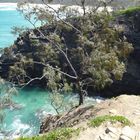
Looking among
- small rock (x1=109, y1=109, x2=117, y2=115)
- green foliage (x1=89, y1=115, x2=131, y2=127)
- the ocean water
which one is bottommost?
the ocean water

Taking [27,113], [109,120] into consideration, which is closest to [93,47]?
[109,120]

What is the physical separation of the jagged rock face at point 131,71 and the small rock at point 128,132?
3762 centimetres

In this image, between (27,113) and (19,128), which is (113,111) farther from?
(27,113)

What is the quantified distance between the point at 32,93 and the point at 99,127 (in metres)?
41.3

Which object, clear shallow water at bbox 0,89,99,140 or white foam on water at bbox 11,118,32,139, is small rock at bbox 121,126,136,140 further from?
white foam on water at bbox 11,118,32,139

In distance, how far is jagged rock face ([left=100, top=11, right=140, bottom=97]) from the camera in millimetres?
54062

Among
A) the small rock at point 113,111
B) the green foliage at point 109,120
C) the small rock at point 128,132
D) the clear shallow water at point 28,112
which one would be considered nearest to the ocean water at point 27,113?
the clear shallow water at point 28,112

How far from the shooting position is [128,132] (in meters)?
16.2

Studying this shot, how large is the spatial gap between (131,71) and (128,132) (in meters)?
38.7

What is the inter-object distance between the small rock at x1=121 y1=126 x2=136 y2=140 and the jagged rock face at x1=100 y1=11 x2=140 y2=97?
3762 cm

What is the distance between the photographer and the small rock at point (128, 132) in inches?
626

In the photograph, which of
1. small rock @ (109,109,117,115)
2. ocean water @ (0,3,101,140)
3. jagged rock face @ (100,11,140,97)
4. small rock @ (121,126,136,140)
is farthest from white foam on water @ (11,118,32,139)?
small rock @ (121,126,136,140)

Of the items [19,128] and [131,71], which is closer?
[19,128]

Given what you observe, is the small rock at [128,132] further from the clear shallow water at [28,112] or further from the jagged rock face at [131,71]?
the jagged rock face at [131,71]
